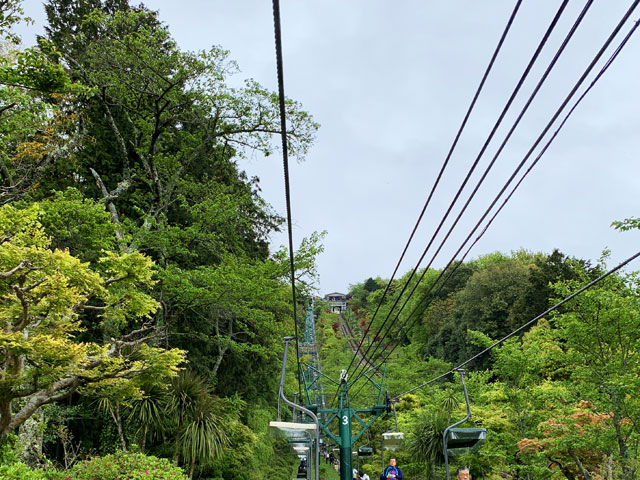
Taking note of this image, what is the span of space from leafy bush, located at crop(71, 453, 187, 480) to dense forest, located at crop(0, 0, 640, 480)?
4cm

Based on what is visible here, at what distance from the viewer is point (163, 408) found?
12.0 metres

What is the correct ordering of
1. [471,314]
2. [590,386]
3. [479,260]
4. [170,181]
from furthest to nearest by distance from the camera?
[479,260]
[471,314]
[170,181]
[590,386]

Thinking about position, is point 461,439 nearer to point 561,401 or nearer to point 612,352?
point 612,352

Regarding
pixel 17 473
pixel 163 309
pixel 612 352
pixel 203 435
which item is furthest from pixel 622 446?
pixel 163 309

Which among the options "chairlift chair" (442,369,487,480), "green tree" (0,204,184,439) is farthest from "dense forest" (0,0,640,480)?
"chairlift chair" (442,369,487,480)

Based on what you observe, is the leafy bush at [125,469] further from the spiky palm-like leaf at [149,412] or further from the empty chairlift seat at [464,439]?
the empty chairlift seat at [464,439]

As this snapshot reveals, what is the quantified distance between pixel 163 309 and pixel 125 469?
754cm

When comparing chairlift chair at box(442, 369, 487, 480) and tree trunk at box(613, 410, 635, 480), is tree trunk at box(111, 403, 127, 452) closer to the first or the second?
chairlift chair at box(442, 369, 487, 480)

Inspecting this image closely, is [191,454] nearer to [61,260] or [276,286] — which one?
[276,286]

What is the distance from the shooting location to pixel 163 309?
15125 mm

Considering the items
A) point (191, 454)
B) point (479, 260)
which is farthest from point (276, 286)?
point (479, 260)

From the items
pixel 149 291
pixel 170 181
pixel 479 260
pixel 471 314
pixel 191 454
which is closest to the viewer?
pixel 191 454

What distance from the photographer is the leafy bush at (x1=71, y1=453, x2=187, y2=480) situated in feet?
25.3

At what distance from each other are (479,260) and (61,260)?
5679 cm
